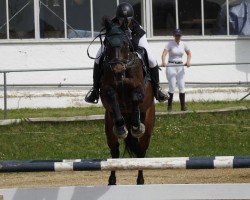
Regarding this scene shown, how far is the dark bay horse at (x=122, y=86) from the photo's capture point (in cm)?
1202

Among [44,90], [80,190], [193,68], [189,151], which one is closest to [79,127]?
[189,151]

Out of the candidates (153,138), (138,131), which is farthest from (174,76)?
(138,131)

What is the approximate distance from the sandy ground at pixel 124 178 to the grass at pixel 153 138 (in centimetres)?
193

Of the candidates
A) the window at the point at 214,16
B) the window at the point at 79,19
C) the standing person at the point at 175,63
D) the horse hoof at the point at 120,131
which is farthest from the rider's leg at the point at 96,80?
the window at the point at 214,16

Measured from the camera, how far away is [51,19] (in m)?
25.0

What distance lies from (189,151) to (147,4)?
752 centimetres

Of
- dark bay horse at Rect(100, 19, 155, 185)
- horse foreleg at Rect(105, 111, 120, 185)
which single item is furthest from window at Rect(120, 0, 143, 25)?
dark bay horse at Rect(100, 19, 155, 185)

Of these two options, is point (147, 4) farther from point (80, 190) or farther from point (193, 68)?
point (80, 190)

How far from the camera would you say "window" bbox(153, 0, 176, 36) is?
85.4ft

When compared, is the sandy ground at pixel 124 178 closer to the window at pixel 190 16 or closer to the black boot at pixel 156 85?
the black boot at pixel 156 85

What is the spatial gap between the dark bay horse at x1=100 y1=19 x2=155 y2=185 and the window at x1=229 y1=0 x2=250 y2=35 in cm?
1410

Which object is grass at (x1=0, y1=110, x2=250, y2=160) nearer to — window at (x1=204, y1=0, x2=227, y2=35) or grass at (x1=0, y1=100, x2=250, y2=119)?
grass at (x1=0, y1=100, x2=250, y2=119)

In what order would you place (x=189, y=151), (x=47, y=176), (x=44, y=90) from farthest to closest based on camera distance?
(x=44, y=90)
(x=189, y=151)
(x=47, y=176)

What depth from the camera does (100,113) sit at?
2153 centimetres
